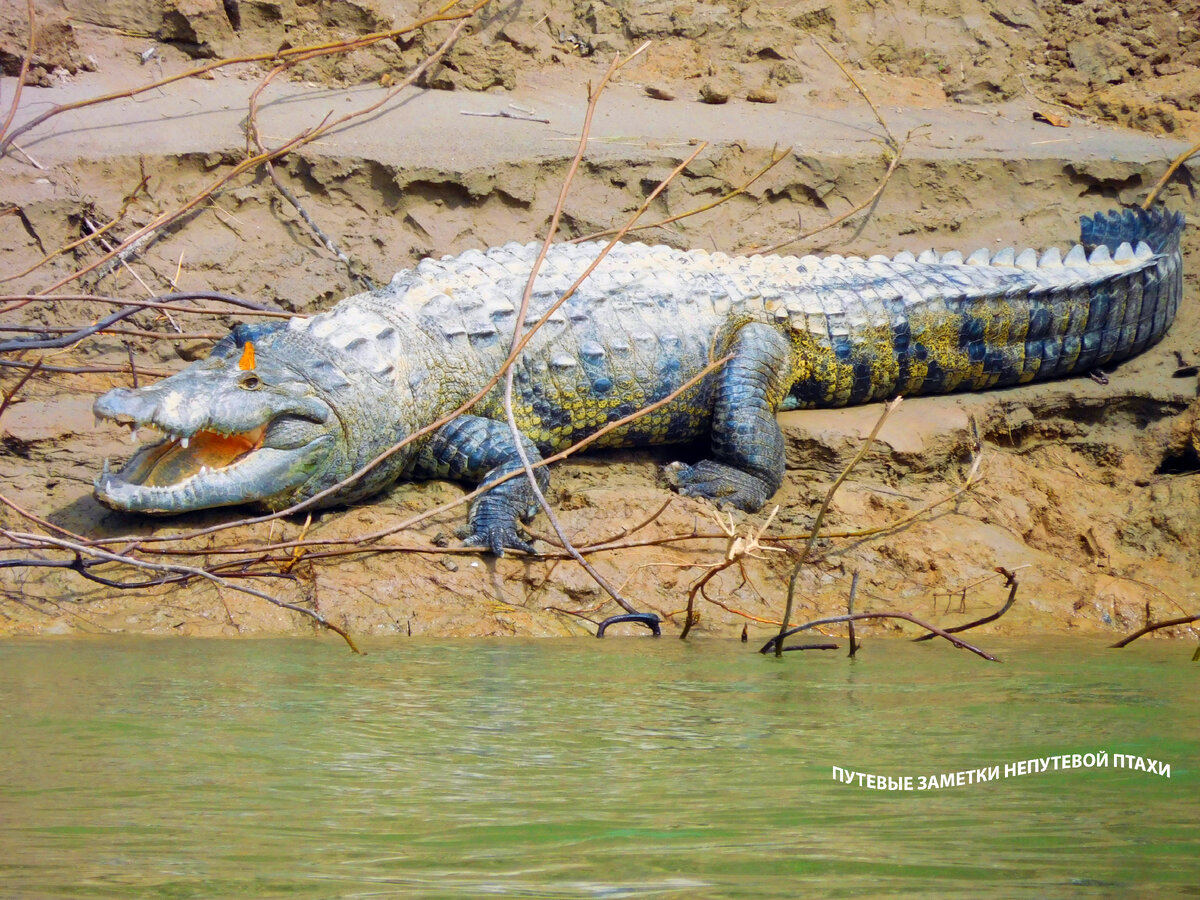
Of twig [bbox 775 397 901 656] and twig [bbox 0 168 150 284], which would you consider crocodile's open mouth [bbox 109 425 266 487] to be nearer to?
twig [bbox 0 168 150 284]

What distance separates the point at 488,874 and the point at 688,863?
0.90 feet

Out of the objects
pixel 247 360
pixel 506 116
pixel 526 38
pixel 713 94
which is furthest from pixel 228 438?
pixel 526 38

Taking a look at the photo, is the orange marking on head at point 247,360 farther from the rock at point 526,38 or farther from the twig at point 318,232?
the rock at point 526,38

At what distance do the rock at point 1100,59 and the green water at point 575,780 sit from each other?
645 centimetres

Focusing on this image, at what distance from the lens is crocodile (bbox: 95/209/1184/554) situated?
4441 millimetres

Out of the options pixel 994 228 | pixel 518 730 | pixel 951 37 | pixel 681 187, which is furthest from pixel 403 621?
pixel 951 37

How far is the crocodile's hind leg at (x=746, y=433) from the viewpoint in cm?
489

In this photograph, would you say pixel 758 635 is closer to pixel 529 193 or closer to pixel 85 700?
pixel 85 700

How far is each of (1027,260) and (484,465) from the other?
3015 mm

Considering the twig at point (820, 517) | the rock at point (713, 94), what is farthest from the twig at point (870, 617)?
the rock at point (713, 94)

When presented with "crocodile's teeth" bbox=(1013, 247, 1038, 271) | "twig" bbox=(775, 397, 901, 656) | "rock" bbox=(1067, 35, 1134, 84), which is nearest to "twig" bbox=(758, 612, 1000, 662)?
"twig" bbox=(775, 397, 901, 656)

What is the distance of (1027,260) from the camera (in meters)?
6.06

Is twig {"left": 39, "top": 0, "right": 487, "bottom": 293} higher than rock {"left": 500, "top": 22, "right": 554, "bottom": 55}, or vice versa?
rock {"left": 500, "top": 22, "right": 554, "bottom": 55}

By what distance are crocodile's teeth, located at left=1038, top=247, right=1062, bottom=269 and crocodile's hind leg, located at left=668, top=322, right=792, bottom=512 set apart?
160cm
